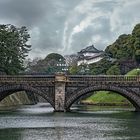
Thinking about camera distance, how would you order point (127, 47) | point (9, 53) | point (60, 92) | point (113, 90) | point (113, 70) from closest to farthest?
1. point (113, 90)
2. point (60, 92)
3. point (9, 53)
4. point (113, 70)
5. point (127, 47)

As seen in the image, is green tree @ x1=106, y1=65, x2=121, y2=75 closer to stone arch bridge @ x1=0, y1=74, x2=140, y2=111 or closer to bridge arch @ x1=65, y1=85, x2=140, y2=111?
stone arch bridge @ x1=0, y1=74, x2=140, y2=111

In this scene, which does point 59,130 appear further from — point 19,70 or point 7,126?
point 19,70

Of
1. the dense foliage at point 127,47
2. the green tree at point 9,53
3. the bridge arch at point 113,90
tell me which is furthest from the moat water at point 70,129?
the dense foliage at point 127,47

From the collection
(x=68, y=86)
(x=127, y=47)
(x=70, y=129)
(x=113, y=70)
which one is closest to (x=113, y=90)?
(x=68, y=86)

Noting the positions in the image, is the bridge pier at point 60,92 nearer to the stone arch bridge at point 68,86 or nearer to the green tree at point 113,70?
the stone arch bridge at point 68,86

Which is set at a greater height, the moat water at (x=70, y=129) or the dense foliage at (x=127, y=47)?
the dense foliage at (x=127, y=47)

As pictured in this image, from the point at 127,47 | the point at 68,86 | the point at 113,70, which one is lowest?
the point at 68,86

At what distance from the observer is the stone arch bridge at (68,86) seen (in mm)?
91750

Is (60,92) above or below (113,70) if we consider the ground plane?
below

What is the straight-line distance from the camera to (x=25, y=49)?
461ft

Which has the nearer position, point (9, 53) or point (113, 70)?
point (9, 53)

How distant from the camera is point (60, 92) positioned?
306ft

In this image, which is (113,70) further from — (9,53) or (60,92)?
(60,92)

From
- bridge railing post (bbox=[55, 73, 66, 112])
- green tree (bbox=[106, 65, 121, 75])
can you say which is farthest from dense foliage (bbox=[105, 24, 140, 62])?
bridge railing post (bbox=[55, 73, 66, 112])
